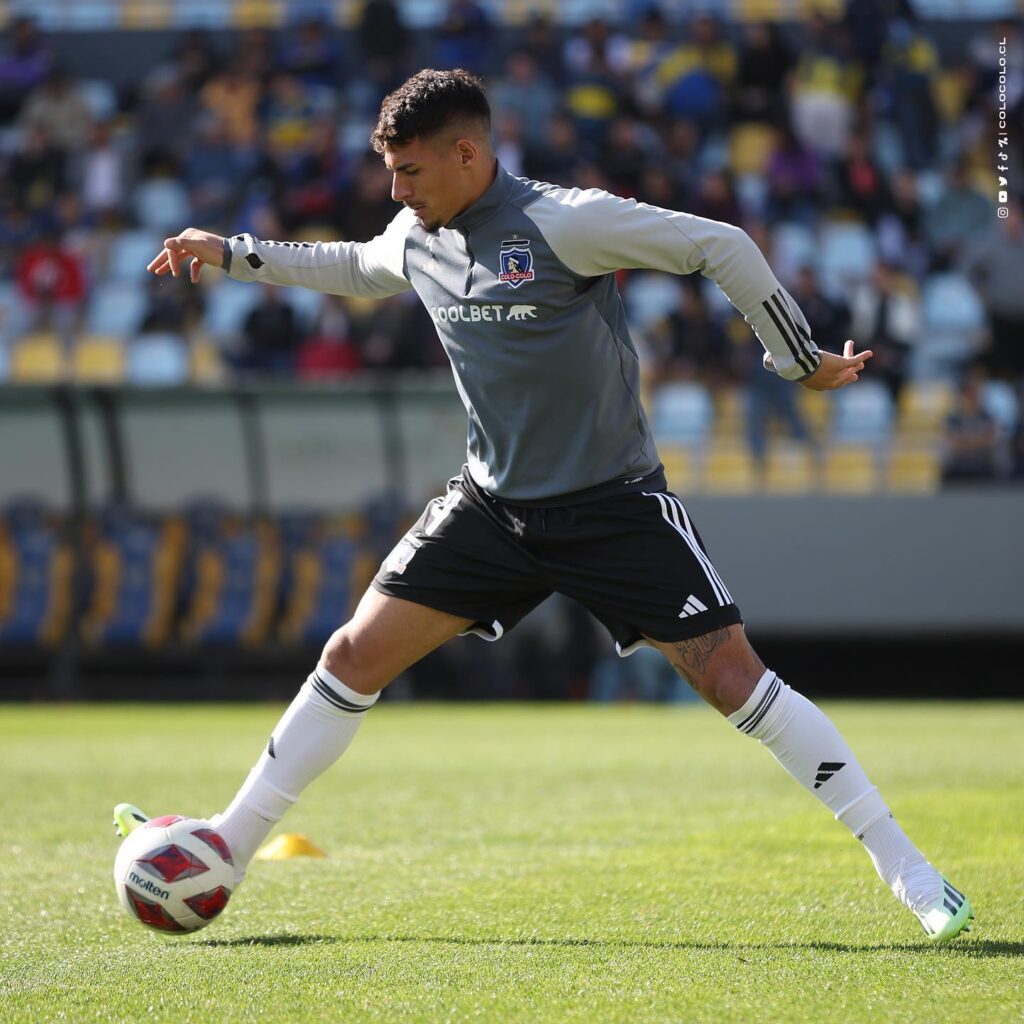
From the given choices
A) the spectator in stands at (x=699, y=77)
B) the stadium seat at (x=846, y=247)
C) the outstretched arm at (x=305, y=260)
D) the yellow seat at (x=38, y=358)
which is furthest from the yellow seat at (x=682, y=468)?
the outstretched arm at (x=305, y=260)

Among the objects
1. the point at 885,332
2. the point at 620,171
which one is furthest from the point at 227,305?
the point at 885,332

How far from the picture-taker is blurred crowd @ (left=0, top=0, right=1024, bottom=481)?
17.2 metres

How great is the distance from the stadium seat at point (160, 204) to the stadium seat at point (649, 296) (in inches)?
228

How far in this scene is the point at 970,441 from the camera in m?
16.1

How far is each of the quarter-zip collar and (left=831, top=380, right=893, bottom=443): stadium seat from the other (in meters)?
11.9

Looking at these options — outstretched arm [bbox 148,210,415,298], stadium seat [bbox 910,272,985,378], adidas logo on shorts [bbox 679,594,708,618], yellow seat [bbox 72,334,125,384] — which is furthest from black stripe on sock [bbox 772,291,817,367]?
yellow seat [bbox 72,334,125,384]

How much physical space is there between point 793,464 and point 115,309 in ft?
26.4

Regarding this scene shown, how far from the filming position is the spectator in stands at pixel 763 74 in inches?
808

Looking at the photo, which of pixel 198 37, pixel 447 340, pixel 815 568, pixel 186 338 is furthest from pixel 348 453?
pixel 447 340

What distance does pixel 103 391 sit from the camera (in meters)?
16.8

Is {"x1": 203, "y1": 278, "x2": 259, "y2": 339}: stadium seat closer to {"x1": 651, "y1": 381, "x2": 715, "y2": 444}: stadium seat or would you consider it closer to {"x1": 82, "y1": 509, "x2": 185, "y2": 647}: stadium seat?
{"x1": 82, "y1": 509, "x2": 185, "y2": 647}: stadium seat

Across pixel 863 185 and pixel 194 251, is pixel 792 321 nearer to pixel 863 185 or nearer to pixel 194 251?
pixel 194 251

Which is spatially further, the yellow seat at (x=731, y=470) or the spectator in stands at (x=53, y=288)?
the spectator in stands at (x=53, y=288)

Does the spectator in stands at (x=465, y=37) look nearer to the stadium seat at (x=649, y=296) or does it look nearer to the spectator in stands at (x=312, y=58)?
the spectator in stands at (x=312, y=58)
